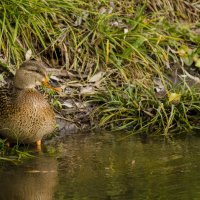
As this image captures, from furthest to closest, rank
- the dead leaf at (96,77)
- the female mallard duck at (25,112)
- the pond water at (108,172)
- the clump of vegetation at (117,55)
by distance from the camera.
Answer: the dead leaf at (96,77)
the clump of vegetation at (117,55)
the female mallard duck at (25,112)
the pond water at (108,172)

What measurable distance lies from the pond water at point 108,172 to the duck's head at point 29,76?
72 centimetres

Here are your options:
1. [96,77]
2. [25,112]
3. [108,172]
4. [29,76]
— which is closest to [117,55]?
[96,77]

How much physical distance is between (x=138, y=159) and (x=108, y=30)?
2.77m

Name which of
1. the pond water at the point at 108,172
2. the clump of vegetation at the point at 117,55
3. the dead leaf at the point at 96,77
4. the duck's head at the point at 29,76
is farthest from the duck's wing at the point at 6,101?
the dead leaf at the point at 96,77

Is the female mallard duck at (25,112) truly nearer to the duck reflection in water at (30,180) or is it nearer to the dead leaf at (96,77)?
the duck reflection in water at (30,180)

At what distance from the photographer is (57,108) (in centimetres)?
1000

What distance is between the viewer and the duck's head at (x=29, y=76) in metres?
9.23

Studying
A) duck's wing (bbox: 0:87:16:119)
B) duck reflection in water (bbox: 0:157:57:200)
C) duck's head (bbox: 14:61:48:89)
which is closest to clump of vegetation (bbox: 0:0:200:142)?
duck's head (bbox: 14:61:48:89)

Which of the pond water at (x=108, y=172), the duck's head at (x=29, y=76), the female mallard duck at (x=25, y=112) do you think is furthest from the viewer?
the duck's head at (x=29, y=76)

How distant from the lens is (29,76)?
9242 mm

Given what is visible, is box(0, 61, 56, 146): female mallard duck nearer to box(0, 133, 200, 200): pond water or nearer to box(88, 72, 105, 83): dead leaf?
box(0, 133, 200, 200): pond water

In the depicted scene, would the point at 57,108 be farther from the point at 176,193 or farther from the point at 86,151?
the point at 176,193

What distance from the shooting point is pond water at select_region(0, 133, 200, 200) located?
23.8 feet

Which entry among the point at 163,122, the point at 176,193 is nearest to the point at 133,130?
the point at 163,122
